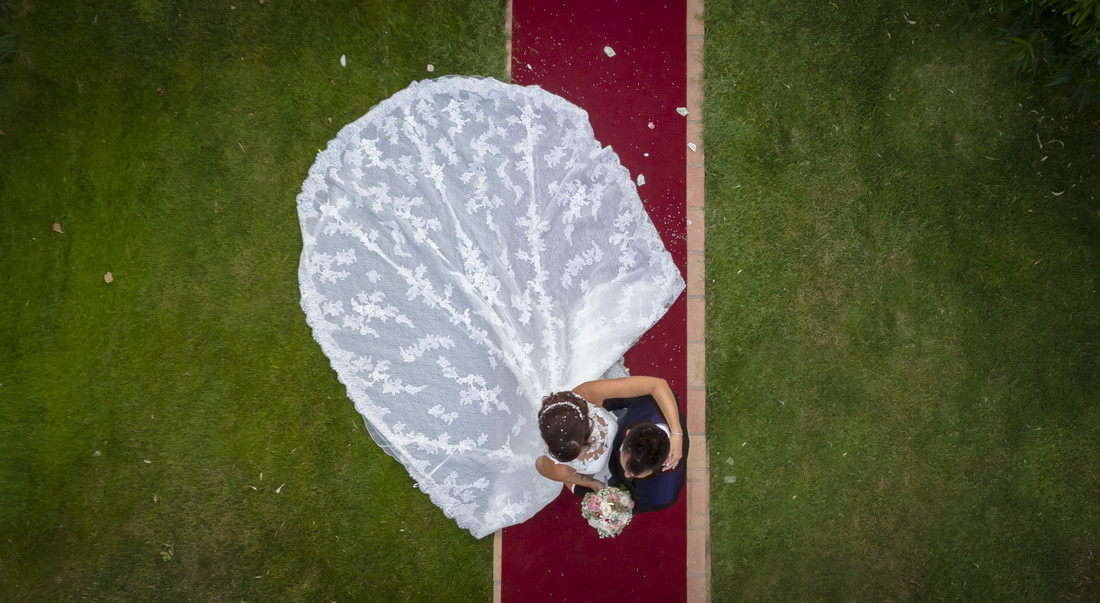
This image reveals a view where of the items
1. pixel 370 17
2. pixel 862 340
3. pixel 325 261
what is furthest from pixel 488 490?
pixel 370 17

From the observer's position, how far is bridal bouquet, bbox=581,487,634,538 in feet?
10.2

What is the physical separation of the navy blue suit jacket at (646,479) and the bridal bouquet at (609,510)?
81 mm

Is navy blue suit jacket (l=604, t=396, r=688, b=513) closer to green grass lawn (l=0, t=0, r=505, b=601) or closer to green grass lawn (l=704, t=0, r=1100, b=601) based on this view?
green grass lawn (l=704, t=0, r=1100, b=601)

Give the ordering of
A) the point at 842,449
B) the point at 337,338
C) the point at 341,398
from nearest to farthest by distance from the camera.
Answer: the point at 337,338 < the point at 341,398 < the point at 842,449

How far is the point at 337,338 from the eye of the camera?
11.7 feet

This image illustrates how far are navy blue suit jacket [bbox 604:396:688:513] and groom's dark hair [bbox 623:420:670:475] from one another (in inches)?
6.5

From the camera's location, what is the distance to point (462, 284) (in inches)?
140

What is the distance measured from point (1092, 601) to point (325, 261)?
5.70 m

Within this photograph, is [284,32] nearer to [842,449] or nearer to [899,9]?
[899,9]

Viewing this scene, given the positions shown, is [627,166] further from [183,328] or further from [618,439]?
[183,328]

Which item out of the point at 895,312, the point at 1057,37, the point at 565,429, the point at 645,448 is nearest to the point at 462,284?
the point at 565,429

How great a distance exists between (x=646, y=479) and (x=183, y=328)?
9.94 ft

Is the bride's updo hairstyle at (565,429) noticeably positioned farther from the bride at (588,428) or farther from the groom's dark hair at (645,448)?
the groom's dark hair at (645,448)

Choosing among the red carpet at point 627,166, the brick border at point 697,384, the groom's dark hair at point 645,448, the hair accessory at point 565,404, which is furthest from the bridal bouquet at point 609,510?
the brick border at point 697,384
